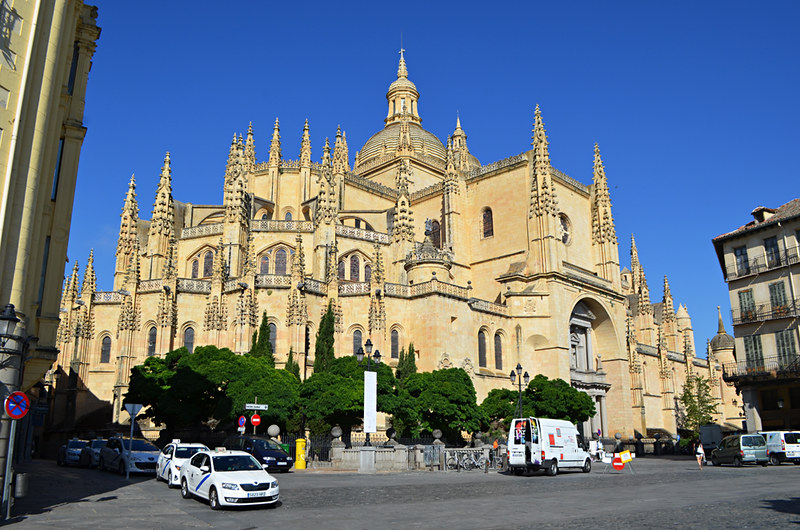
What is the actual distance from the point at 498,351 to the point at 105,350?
2482 cm

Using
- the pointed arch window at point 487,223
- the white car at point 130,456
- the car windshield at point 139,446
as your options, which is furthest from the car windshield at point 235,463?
the pointed arch window at point 487,223

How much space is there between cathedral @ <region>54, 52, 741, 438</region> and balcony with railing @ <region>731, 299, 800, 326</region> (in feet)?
38.6

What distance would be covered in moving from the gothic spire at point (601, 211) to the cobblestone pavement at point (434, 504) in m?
35.0

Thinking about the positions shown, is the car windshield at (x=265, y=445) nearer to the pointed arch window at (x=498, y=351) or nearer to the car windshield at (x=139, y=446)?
the car windshield at (x=139, y=446)

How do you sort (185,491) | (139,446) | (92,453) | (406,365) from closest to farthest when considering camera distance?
(185,491)
(139,446)
(92,453)
(406,365)

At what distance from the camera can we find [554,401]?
→ 40688 mm

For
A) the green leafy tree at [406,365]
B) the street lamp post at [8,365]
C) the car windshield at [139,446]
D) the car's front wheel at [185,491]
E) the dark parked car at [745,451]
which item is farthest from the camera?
the green leafy tree at [406,365]

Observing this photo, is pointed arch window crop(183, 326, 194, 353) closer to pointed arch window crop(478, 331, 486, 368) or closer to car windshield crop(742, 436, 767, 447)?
pointed arch window crop(478, 331, 486, 368)

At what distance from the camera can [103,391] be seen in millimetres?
40312

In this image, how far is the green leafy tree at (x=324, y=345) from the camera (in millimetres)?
37438

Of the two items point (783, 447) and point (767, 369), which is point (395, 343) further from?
point (783, 447)

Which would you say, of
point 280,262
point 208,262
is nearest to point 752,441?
point 280,262

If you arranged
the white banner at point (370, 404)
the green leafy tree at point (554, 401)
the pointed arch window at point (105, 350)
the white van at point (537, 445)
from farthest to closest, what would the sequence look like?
the pointed arch window at point (105, 350) < the green leafy tree at point (554, 401) < the white van at point (537, 445) < the white banner at point (370, 404)

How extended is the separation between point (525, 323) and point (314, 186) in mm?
19659
